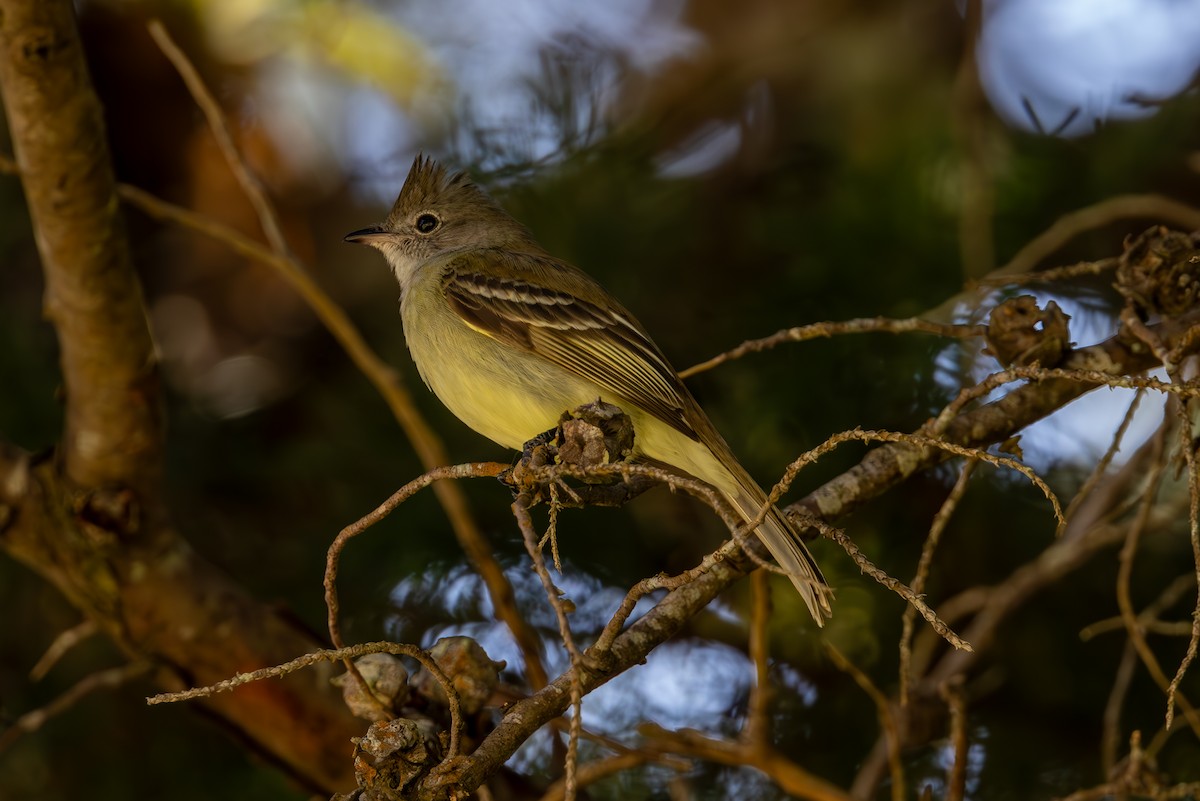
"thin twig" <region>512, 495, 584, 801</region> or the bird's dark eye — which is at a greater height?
the bird's dark eye

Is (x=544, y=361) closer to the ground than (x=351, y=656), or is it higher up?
closer to the ground

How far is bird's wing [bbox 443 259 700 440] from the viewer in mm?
3705

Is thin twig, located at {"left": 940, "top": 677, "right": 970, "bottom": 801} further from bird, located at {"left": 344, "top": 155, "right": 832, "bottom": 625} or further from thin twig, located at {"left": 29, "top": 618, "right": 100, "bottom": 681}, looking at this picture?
thin twig, located at {"left": 29, "top": 618, "right": 100, "bottom": 681}

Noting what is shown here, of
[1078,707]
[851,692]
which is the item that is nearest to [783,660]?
[851,692]

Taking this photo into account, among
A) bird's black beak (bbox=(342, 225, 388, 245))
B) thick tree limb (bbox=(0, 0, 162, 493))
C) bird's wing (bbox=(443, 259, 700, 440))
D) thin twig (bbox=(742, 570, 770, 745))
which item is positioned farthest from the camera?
bird's black beak (bbox=(342, 225, 388, 245))

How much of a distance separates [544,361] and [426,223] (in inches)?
49.9

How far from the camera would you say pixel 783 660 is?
14.3 ft

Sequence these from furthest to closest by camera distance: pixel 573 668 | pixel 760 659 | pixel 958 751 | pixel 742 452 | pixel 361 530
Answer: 1. pixel 742 452
2. pixel 760 659
3. pixel 958 751
4. pixel 361 530
5. pixel 573 668

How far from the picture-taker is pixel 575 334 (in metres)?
3.95

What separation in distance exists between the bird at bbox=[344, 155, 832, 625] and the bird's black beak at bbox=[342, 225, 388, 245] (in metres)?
0.39

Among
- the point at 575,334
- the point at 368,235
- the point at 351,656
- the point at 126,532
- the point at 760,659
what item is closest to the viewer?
the point at 351,656

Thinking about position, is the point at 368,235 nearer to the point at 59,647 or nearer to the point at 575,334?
the point at 575,334

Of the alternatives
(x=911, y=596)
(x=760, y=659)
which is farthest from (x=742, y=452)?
(x=911, y=596)

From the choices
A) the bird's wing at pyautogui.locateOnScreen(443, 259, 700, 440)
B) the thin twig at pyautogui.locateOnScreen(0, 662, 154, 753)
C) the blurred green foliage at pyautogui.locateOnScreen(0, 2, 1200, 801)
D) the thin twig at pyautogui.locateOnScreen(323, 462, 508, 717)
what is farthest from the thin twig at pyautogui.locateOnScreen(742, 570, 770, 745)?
the thin twig at pyautogui.locateOnScreen(0, 662, 154, 753)
